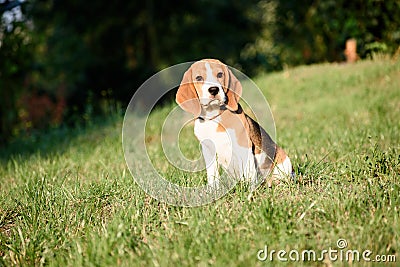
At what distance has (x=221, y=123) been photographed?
347 cm

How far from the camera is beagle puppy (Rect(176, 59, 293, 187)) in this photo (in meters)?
3.44

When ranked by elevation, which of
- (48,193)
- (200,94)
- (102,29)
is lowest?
(48,193)

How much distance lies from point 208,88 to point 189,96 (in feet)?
0.72

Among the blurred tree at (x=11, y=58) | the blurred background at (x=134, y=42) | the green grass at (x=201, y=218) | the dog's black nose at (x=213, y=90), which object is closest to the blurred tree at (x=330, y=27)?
the blurred background at (x=134, y=42)

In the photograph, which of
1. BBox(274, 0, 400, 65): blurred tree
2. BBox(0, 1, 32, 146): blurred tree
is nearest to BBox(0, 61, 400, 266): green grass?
BBox(0, 1, 32, 146): blurred tree

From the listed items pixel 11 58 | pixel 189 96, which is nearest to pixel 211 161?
pixel 189 96

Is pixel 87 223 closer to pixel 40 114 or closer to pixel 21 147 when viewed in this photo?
pixel 21 147

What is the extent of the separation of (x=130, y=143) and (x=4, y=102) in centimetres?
481

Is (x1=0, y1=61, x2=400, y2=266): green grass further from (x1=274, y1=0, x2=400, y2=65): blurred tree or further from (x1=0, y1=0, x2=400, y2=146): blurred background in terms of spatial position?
(x1=274, y1=0, x2=400, y2=65): blurred tree

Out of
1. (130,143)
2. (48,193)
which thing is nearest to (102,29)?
(130,143)

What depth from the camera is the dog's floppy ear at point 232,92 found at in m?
3.50

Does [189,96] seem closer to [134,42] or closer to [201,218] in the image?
[201,218]

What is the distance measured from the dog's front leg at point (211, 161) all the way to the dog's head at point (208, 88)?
0.26m

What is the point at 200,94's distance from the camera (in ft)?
11.4
